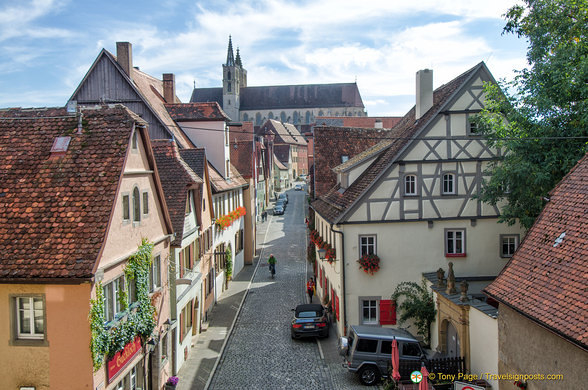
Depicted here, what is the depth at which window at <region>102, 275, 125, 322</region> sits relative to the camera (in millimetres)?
11148

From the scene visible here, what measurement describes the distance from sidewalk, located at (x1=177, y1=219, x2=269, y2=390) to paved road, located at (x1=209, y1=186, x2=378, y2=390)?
0.30m

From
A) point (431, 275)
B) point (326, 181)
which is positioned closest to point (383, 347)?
point (431, 275)

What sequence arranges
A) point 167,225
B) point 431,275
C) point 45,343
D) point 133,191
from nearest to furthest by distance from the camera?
point 45,343 → point 133,191 → point 167,225 → point 431,275

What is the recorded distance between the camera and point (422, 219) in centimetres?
1914

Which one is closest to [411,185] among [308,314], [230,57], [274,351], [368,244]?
[368,244]

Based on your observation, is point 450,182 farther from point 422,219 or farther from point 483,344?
point 483,344

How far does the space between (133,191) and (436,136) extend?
11234 mm

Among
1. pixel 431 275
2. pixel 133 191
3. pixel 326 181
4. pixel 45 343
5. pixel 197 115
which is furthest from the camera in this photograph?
pixel 197 115

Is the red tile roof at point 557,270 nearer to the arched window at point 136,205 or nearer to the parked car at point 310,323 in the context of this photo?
the arched window at point 136,205

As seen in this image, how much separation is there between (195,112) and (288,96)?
107m

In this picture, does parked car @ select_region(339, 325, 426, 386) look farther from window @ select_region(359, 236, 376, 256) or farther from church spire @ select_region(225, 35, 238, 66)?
church spire @ select_region(225, 35, 238, 66)

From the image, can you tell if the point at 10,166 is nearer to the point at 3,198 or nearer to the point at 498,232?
the point at 3,198

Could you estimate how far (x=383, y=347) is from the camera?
1527 cm

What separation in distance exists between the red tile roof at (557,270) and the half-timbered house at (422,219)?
7070 mm
